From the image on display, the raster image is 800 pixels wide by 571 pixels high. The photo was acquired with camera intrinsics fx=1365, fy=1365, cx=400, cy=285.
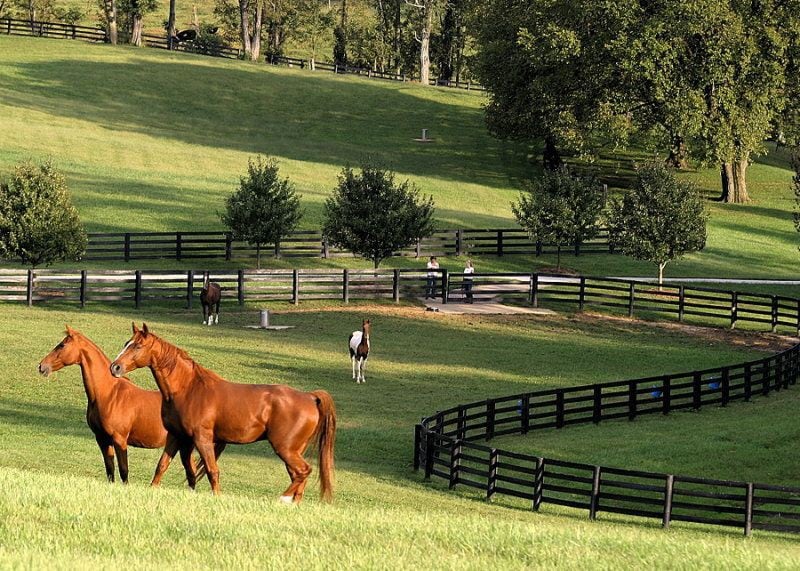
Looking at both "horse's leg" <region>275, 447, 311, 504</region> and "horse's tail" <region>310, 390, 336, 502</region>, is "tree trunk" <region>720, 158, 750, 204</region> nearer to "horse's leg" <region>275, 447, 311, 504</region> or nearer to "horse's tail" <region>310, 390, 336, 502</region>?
"horse's tail" <region>310, 390, 336, 502</region>

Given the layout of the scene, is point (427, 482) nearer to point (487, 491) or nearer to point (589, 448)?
point (487, 491)

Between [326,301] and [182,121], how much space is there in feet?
142

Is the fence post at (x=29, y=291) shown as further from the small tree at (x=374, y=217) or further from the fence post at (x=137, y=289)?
the small tree at (x=374, y=217)

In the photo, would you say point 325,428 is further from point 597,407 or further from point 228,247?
point 228,247

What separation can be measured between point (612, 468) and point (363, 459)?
5.93 metres

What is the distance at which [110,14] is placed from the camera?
113312 millimetres

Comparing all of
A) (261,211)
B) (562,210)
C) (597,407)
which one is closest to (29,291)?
(261,211)

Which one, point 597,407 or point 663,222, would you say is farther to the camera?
point 663,222

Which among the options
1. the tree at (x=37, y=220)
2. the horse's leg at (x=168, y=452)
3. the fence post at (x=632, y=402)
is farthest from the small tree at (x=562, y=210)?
the horse's leg at (x=168, y=452)

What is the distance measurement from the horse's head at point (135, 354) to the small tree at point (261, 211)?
3753cm

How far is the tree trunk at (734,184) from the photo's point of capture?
78.9 metres

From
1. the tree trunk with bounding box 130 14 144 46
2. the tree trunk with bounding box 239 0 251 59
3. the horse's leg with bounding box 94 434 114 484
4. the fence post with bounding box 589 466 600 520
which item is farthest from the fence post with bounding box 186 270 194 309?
the tree trunk with bounding box 130 14 144 46

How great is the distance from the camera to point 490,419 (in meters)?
29.8

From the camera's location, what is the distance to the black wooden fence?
57.8 metres
